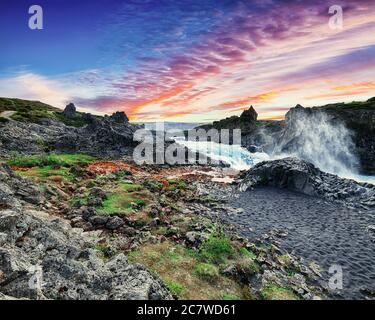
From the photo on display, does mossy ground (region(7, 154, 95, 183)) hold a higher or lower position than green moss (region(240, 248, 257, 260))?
higher

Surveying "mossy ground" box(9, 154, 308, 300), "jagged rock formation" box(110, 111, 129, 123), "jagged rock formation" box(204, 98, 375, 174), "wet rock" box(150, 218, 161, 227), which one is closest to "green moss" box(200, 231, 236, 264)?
"mossy ground" box(9, 154, 308, 300)

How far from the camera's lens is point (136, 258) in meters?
14.3

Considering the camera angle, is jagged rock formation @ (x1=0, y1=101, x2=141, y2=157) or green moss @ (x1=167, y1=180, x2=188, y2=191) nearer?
green moss @ (x1=167, y1=180, x2=188, y2=191)

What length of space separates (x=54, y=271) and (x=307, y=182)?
32.7 metres

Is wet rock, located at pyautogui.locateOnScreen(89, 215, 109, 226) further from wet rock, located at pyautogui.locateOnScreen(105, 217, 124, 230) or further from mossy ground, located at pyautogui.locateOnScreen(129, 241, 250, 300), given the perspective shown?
mossy ground, located at pyautogui.locateOnScreen(129, 241, 250, 300)

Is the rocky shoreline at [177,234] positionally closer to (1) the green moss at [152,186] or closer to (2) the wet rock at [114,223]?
(2) the wet rock at [114,223]

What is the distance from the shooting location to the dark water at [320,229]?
16.3 m

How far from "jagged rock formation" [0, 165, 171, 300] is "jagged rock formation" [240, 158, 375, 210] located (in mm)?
27159

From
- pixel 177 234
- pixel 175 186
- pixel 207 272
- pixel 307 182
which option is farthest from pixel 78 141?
pixel 207 272

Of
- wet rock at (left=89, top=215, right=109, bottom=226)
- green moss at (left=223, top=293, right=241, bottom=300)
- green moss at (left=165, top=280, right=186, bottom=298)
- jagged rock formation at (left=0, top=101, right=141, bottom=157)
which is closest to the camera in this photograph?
green moss at (left=165, top=280, right=186, bottom=298)

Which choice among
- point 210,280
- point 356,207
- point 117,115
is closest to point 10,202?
point 210,280

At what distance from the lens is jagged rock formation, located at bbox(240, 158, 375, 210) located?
3150cm

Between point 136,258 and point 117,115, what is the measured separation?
10197 cm

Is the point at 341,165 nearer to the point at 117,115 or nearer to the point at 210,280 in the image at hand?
the point at 210,280
